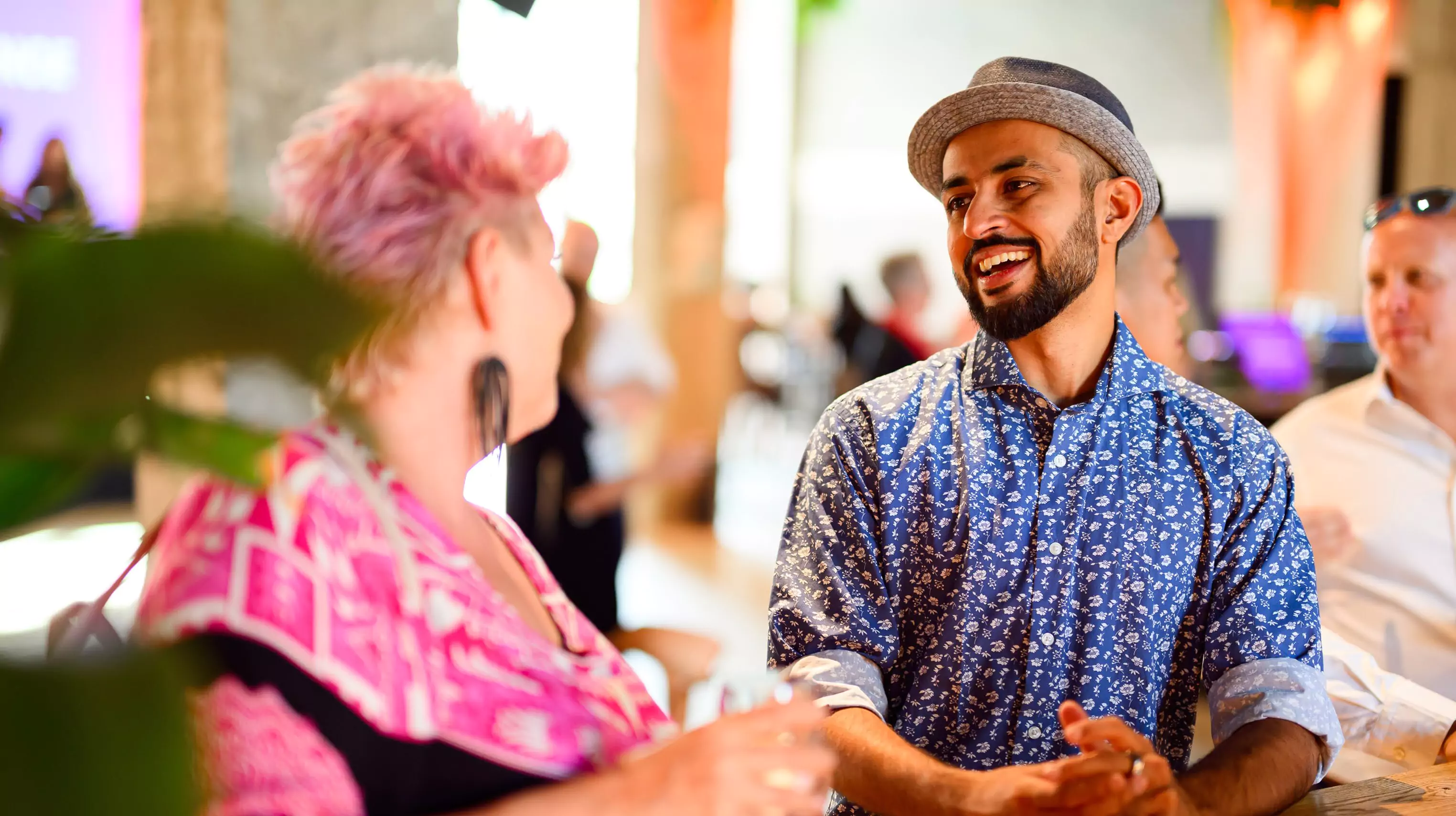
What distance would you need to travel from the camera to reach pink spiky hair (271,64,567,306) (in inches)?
37.9

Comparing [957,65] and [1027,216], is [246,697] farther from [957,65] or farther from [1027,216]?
[957,65]

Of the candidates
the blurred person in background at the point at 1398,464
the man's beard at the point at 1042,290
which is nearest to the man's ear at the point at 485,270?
the man's beard at the point at 1042,290

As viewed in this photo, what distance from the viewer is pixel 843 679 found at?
1537 mm

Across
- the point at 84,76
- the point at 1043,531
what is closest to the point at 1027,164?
the point at 1043,531

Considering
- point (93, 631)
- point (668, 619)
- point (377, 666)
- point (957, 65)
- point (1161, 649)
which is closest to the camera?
point (93, 631)

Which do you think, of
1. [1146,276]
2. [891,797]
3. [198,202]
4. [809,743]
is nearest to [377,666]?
[809,743]

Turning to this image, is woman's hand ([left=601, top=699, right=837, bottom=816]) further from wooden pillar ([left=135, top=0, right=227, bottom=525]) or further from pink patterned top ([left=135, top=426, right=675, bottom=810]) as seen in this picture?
wooden pillar ([left=135, top=0, right=227, bottom=525])

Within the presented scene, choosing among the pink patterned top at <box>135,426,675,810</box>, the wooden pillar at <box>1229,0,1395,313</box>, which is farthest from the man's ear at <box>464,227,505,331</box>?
the wooden pillar at <box>1229,0,1395,313</box>

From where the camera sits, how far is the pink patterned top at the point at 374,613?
0.80 meters

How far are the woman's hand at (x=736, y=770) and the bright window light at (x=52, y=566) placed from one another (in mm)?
371

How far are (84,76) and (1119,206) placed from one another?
90.6 inches

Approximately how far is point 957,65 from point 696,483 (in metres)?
5.00

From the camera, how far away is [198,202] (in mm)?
459

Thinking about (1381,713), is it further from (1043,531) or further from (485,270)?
(485,270)
